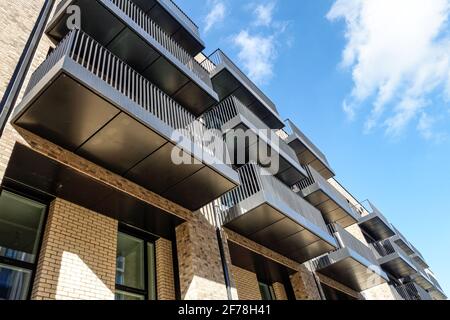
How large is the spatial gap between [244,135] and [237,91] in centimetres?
370

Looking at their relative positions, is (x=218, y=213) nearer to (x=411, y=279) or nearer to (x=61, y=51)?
(x=61, y=51)

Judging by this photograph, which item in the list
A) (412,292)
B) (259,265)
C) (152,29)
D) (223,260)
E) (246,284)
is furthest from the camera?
(412,292)

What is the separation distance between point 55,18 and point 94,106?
3.96 m

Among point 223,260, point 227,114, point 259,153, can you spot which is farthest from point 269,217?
point 227,114

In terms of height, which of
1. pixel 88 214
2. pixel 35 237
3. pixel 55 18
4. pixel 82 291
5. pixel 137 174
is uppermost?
pixel 55 18

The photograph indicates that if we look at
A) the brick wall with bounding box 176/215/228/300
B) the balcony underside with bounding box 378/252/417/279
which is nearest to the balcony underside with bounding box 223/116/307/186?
the brick wall with bounding box 176/215/228/300

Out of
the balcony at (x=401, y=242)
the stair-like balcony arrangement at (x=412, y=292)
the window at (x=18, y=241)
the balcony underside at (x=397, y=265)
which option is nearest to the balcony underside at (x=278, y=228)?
the window at (x=18, y=241)

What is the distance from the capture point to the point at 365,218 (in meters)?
23.2

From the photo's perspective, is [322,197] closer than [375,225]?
Yes

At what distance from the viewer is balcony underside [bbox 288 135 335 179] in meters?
18.9

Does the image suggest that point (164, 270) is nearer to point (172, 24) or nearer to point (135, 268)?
point (135, 268)

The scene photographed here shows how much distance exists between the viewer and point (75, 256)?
655 centimetres

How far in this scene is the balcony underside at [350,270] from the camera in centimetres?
1381

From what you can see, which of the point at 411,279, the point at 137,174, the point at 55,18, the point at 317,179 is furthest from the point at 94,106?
the point at 411,279
